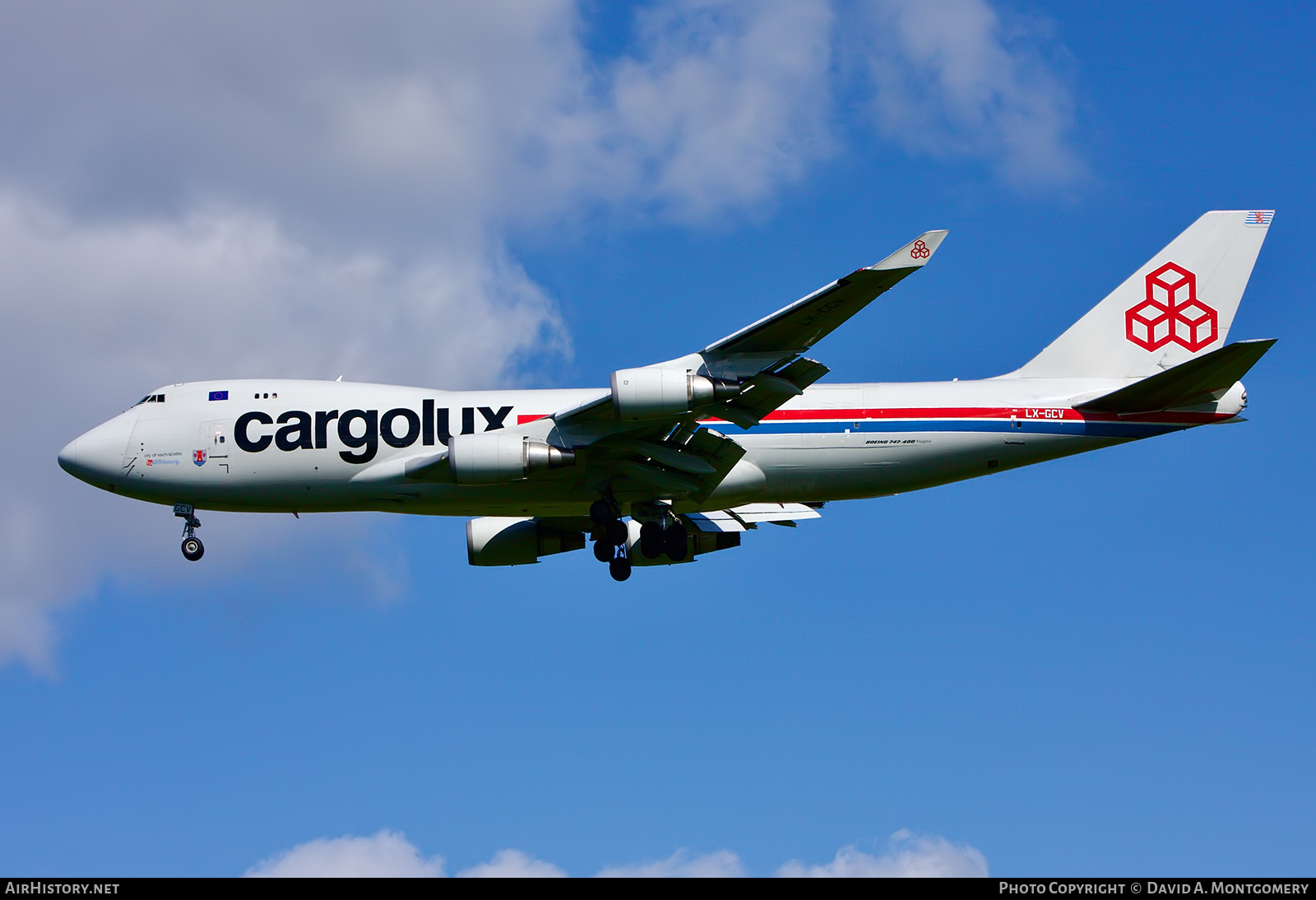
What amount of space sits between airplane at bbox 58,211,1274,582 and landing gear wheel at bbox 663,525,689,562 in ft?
0.14

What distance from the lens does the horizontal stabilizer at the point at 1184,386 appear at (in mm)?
27406

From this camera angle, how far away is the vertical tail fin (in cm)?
3186

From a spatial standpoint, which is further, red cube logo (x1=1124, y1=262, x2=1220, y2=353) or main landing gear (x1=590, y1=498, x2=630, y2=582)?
red cube logo (x1=1124, y1=262, x2=1220, y2=353)

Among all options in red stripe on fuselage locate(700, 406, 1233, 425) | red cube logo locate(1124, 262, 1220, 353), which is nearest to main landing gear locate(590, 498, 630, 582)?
red stripe on fuselage locate(700, 406, 1233, 425)

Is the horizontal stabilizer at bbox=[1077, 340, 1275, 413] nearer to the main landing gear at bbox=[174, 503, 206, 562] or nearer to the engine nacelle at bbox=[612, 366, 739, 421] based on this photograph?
the engine nacelle at bbox=[612, 366, 739, 421]

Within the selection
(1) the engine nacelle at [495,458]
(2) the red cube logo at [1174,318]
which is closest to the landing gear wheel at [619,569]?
(1) the engine nacelle at [495,458]

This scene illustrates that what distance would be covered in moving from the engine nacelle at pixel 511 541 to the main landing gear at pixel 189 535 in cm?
693

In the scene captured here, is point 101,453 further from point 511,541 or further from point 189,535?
point 511,541

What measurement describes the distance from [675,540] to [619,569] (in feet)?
5.31

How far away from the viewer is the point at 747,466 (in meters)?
29.5

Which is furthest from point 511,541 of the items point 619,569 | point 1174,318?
point 1174,318

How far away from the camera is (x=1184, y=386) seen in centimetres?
2870
